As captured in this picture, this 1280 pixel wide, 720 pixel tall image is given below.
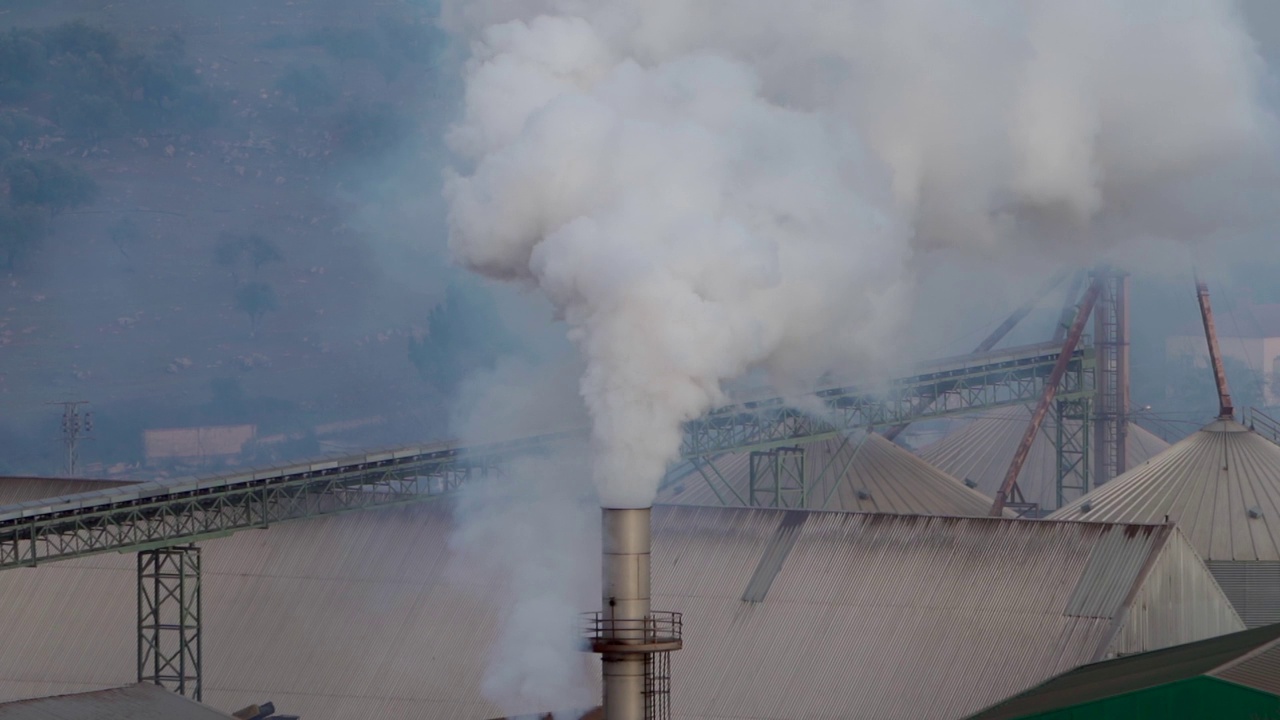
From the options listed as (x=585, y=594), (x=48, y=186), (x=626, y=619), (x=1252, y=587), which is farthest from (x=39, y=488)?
(x=48, y=186)

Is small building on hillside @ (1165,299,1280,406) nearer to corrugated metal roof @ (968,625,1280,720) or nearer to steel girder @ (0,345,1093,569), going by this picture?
steel girder @ (0,345,1093,569)

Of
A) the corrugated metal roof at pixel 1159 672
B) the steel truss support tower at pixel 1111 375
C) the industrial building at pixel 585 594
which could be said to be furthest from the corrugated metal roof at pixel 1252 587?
the steel truss support tower at pixel 1111 375

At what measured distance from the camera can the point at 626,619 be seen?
928 inches

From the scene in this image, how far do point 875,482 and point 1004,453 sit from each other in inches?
894

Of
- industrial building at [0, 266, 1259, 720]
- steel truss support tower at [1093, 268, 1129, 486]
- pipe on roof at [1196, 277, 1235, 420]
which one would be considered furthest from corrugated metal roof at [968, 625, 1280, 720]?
steel truss support tower at [1093, 268, 1129, 486]

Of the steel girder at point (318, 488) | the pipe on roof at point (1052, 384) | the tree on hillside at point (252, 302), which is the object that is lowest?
the steel girder at point (318, 488)

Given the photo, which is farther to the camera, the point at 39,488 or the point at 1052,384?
the point at 1052,384

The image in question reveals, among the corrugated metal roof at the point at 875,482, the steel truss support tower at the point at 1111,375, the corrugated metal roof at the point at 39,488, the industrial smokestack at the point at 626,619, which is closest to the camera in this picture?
the industrial smokestack at the point at 626,619

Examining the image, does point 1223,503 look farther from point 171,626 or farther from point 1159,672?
point 171,626

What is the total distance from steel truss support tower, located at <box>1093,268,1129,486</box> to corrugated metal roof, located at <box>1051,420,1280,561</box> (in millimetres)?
11874

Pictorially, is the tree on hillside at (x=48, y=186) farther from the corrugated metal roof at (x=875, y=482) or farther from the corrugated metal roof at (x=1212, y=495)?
the corrugated metal roof at (x=1212, y=495)

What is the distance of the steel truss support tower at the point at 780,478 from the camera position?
52344mm

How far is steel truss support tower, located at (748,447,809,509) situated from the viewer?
52344mm

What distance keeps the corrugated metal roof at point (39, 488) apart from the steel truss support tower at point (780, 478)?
20279 millimetres
